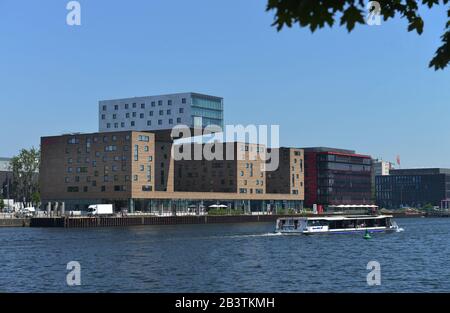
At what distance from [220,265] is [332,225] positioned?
62.6 meters

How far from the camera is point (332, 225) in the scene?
12219cm

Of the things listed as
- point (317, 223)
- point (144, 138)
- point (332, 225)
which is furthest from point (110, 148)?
point (332, 225)

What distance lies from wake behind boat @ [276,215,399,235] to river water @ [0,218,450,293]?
67.5 ft

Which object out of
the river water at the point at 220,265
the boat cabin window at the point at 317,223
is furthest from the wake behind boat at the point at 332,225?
the river water at the point at 220,265

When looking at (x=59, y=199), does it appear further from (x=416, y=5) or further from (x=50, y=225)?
(x=416, y=5)

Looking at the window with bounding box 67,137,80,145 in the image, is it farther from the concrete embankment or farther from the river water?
the river water

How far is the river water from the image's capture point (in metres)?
48.9

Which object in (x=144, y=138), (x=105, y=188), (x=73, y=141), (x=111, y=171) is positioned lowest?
(x=105, y=188)

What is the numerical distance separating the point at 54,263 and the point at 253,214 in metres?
136

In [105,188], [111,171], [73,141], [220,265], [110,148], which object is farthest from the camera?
[73,141]

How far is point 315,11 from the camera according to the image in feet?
31.6

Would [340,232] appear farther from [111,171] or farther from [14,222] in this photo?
[14,222]
